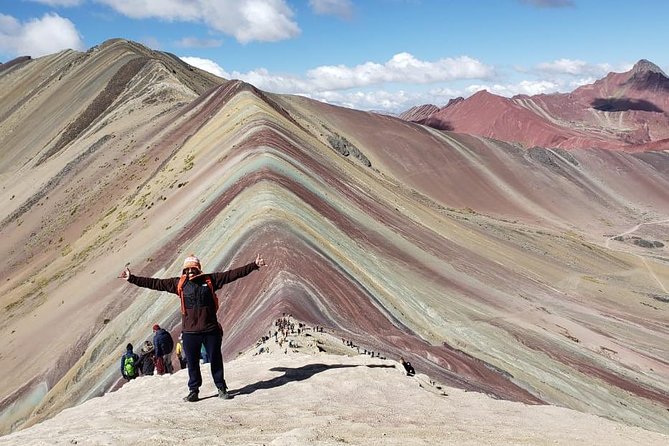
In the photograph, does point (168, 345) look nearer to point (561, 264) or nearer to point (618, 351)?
point (618, 351)

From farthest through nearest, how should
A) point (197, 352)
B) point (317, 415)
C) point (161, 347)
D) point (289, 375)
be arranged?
point (161, 347), point (289, 375), point (197, 352), point (317, 415)

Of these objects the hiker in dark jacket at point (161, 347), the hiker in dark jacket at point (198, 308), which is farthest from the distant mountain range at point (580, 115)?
the hiker in dark jacket at point (198, 308)

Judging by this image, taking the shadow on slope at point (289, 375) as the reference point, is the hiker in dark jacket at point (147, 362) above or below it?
below

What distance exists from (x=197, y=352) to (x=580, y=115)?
540 feet

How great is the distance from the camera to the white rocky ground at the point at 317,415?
6.44 m

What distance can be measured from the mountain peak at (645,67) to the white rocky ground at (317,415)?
195 metres

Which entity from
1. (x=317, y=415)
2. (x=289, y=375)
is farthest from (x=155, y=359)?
(x=317, y=415)

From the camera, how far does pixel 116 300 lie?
21.3 m

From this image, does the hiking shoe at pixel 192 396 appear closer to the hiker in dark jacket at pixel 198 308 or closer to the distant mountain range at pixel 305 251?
the hiker in dark jacket at pixel 198 308

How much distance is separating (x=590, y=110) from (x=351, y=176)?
141325 mm

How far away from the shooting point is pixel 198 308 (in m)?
7.86

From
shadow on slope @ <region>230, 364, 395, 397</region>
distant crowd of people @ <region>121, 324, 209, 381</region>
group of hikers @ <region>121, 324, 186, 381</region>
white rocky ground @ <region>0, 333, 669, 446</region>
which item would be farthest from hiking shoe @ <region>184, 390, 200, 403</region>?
group of hikers @ <region>121, 324, 186, 381</region>

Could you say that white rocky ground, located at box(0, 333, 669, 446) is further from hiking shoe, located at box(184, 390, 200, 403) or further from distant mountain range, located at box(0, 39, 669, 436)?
distant mountain range, located at box(0, 39, 669, 436)

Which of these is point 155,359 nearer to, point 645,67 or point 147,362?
point 147,362
